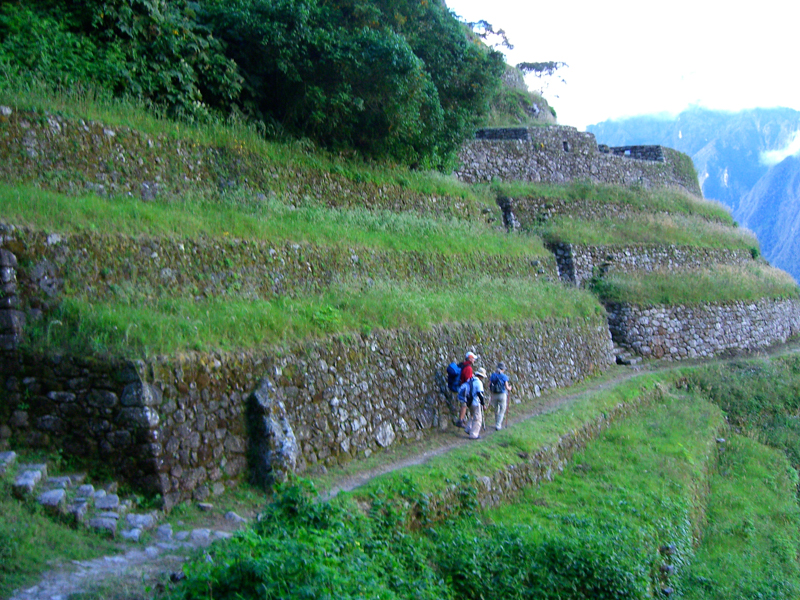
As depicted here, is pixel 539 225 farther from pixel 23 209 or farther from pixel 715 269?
Result: pixel 23 209

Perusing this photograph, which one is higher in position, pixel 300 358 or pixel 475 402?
pixel 300 358

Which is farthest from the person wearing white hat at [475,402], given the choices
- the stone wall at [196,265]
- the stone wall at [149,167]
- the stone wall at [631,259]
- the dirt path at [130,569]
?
the stone wall at [631,259]

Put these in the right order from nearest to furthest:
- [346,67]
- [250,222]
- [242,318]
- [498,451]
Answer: [242,318] < [498,451] < [250,222] < [346,67]

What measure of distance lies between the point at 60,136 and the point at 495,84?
15.0m

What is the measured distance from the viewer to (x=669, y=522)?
38.9 ft

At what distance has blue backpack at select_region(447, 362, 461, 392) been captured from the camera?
44.6 feet

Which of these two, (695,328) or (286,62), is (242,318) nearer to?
(286,62)

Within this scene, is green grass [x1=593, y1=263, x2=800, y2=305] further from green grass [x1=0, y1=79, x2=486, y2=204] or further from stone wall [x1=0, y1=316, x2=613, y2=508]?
stone wall [x1=0, y1=316, x2=613, y2=508]

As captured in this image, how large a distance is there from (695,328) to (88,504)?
22.8m

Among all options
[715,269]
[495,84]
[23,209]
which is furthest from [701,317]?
[23,209]

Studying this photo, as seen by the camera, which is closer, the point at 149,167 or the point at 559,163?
the point at 149,167

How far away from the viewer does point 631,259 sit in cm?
2711

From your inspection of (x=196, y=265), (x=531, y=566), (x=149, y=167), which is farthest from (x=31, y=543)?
(x=149, y=167)

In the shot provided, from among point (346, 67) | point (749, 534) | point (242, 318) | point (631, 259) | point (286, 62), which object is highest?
point (346, 67)
